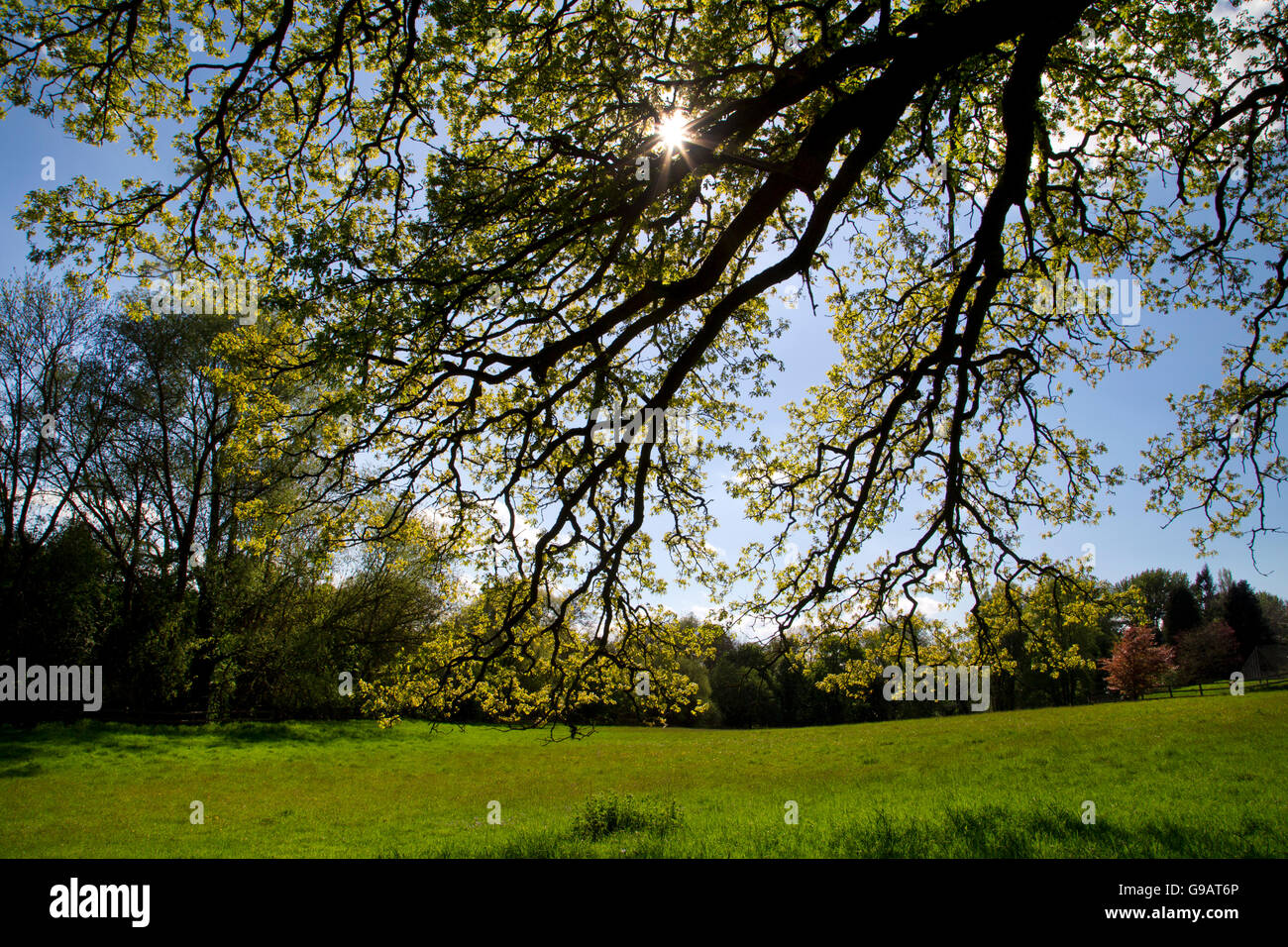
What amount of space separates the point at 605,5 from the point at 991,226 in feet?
16.9

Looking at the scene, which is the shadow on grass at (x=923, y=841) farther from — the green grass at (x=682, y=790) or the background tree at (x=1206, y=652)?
the background tree at (x=1206, y=652)

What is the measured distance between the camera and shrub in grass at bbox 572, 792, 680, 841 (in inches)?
406

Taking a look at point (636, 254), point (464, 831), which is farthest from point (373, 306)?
point (464, 831)

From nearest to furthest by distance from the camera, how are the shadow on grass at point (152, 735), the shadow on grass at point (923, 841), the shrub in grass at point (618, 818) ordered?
the shadow on grass at point (923, 841), the shrub in grass at point (618, 818), the shadow on grass at point (152, 735)

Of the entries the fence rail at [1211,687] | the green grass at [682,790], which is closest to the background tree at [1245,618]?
the fence rail at [1211,687]

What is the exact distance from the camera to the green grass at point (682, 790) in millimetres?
8836

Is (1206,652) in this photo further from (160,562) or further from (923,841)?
(160,562)

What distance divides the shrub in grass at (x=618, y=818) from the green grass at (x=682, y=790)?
0.04 m

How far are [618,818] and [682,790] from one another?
329 inches

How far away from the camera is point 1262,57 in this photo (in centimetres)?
813

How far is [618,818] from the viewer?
10656mm

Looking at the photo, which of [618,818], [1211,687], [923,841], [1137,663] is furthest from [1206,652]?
[618,818]

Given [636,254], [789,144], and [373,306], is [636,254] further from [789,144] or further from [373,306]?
[373,306]

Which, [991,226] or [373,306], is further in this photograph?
[991,226]
